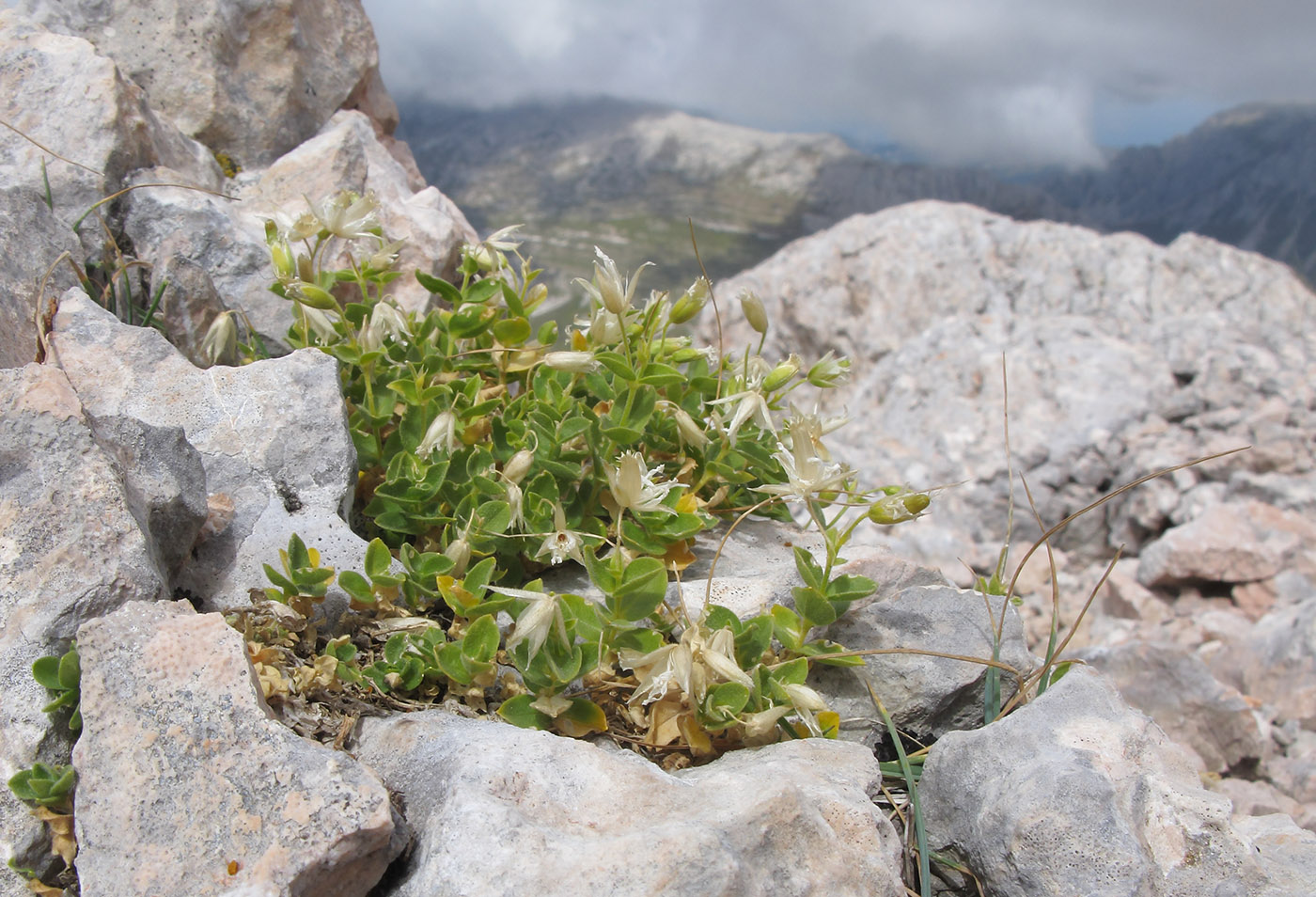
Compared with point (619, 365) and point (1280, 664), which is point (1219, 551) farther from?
point (619, 365)

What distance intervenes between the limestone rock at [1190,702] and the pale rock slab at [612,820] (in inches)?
168

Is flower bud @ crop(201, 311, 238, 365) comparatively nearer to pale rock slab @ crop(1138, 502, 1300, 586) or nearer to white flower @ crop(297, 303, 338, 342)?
white flower @ crop(297, 303, 338, 342)

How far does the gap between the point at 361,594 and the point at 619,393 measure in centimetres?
102

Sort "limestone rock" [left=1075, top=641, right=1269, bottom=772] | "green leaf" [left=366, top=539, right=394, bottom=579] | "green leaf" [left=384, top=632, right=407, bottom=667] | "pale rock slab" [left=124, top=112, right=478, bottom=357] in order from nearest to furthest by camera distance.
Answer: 1. "green leaf" [left=384, top=632, right=407, bottom=667]
2. "green leaf" [left=366, top=539, right=394, bottom=579]
3. "pale rock slab" [left=124, top=112, right=478, bottom=357]
4. "limestone rock" [left=1075, top=641, right=1269, bottom=772]

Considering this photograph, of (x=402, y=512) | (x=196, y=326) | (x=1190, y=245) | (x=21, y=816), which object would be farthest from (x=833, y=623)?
(x=1190, y=245)

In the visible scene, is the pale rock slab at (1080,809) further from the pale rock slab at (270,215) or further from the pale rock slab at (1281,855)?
the pale rock slab at (270,215)

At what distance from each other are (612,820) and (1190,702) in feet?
17.3

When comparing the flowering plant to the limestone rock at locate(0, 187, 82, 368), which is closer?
the flowering plant

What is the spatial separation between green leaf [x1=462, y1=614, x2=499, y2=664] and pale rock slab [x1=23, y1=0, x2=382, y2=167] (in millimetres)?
3655

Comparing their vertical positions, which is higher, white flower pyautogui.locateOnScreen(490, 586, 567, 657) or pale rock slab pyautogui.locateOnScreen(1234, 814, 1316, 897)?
white flower pyautogui.locateOnScreen(490, 586, 567, 657)

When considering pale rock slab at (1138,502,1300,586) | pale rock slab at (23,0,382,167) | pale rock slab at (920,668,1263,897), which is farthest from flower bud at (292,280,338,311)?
pale rock slab at (1138,502,1300,586)

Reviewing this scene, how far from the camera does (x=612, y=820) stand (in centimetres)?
182

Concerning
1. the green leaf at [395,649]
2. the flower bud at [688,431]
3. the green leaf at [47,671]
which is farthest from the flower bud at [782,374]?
the green leaf at [47,671]

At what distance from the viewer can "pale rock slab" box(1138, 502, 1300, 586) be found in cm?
816
